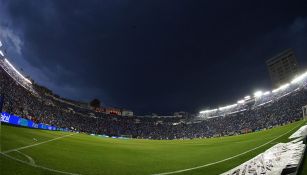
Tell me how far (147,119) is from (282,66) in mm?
111124

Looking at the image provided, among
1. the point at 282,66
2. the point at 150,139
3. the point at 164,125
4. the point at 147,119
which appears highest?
the point at 282,66

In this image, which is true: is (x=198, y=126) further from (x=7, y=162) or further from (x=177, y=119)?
(x=7, y=162)

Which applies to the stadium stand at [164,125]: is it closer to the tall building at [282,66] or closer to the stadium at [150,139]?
the stadium at [150,139]

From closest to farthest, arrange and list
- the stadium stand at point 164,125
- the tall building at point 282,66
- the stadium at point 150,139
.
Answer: the stadium at point 150,139
the stadium stand at point 164,125
the tall building at point 282,66

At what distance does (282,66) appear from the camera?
18062cm

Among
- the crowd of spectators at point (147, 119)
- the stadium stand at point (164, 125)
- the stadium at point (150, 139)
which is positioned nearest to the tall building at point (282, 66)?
the stadium stand at point (164, 125)

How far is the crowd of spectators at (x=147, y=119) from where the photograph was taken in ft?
178

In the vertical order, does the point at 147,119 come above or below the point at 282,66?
below

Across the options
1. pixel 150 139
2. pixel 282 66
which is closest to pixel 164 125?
pixel 150 139

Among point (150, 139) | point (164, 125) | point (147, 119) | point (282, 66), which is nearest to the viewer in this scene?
point (150, 139)

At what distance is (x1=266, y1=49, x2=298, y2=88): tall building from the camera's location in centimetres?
17225

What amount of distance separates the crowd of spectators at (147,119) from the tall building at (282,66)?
317 feet

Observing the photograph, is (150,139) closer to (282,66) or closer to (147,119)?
(147,119)

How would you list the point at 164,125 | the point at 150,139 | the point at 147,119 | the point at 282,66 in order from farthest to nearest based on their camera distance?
the point at 282,66, the point at 147,119, the point at 164,125, the point at 150,139
